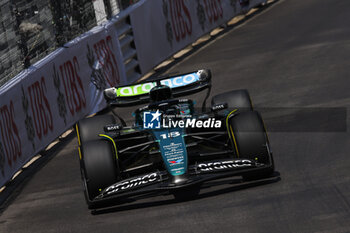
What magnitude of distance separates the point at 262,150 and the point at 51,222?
95.7 inches

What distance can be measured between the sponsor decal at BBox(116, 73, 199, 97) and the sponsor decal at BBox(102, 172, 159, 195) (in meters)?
1.86

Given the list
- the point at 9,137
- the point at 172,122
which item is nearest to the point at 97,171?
the point at 172,122

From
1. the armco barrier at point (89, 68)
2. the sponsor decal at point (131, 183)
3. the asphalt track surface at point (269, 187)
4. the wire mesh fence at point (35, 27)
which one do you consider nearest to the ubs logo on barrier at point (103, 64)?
the armco barrier at point (89, 68)

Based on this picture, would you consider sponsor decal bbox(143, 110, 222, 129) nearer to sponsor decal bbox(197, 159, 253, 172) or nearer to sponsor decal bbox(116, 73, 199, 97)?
sponsor decal bbox(197, 159, 253, 172)

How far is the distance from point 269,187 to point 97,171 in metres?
1.81

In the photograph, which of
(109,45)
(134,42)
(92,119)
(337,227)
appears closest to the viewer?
(337,227)

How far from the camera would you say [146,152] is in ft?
30.3

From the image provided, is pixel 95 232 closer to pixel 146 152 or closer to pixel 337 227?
pixel 146 152

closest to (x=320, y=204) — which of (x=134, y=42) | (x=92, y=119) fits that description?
(x=92, y=119)

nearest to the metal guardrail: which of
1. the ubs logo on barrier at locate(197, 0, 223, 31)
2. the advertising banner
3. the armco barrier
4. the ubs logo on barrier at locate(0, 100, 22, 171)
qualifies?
the armco barrier

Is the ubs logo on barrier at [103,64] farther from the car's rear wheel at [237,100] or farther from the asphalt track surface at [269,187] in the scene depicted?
the car's rear wheel at [237,100]

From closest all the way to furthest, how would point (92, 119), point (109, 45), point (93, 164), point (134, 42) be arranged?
point (93, 164)
point (92, 119)
point (109, 45)
point (134, 42)

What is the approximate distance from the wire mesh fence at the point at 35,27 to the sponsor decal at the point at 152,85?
10.2ft

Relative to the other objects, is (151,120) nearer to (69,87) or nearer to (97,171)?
(97,171)
